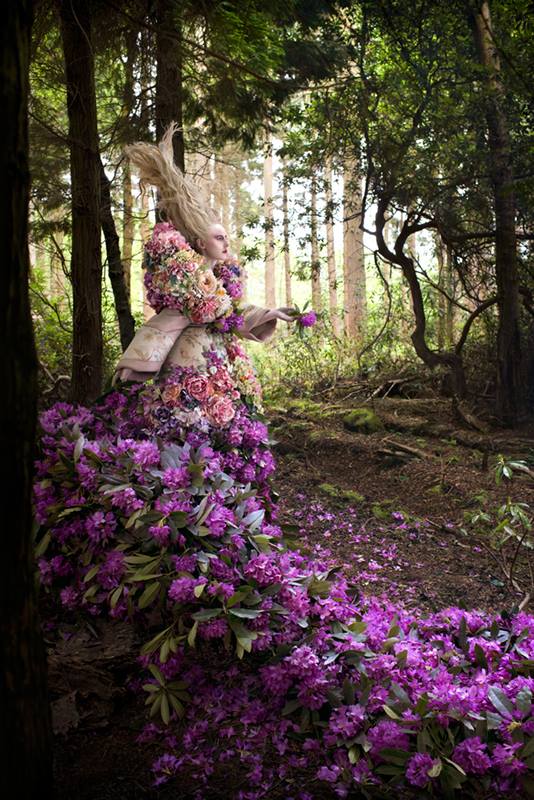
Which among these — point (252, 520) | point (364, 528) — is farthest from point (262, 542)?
point (364, 528)

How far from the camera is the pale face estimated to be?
11.1 feet

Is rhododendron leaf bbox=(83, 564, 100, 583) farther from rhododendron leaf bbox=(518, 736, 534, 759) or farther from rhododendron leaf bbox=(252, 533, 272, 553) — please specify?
rhododendron leaf bbox=(518, 736, 534, 759)

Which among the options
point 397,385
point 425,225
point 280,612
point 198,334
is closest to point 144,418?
point 198,334

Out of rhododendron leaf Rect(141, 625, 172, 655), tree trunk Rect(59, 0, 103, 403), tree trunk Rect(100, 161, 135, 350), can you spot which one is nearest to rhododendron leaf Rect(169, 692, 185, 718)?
rhododendron leaf Rect(141, 625, 172, 655)

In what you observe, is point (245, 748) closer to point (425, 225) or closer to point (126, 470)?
point (126, 470)

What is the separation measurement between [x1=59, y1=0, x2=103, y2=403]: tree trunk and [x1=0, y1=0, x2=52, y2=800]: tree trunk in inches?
115

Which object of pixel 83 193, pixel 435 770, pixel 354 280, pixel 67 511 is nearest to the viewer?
pixel 435 770

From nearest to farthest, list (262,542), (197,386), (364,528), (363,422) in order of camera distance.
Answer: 1. (262,542)
2. (197,386)
3. (364,528)
4. (363,422)

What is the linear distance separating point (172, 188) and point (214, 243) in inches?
13.1

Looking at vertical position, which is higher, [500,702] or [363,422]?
[363,422]

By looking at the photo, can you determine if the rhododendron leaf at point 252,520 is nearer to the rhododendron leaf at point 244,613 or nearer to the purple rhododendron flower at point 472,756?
the rhododendron leaf at point 244,613

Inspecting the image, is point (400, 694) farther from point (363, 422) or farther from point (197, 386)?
point (363, 422)

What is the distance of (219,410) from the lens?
3244 mm

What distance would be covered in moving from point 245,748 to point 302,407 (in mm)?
5676
